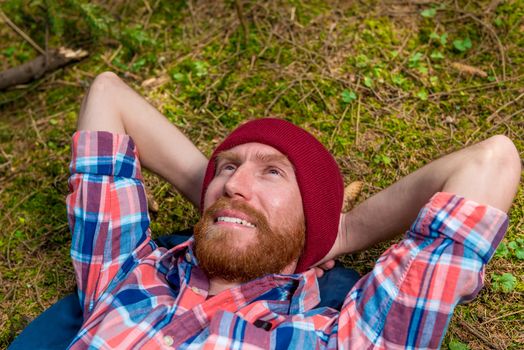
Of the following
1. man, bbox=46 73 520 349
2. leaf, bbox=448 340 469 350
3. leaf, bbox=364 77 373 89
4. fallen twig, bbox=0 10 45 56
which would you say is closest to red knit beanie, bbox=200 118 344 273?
man, bbox=46 73 520 349

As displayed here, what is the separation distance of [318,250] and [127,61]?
3.07m

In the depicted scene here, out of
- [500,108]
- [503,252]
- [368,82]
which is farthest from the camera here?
[368,82]

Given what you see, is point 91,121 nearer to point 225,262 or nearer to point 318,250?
point 225,262

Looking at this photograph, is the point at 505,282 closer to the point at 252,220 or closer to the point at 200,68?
the point at 252,220

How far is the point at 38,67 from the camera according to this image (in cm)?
491

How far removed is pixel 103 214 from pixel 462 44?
331 centimetres

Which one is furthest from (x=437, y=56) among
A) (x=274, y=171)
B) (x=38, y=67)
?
(x=38, y=67)

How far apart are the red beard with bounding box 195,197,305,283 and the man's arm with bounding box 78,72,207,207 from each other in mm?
584

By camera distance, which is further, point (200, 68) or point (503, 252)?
point (200, 68)

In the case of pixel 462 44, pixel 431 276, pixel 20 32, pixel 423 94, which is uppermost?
pixel 462 44

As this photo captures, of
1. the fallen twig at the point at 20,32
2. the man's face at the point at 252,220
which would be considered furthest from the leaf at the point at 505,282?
the fallen twig at the point at 20,32

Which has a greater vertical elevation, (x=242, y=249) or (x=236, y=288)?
(x=242, y=249)

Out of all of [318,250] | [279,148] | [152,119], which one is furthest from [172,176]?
[318,250]

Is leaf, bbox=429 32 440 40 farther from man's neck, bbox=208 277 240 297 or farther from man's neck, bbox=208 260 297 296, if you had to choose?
man's neck, bbox=208 277 240 297
